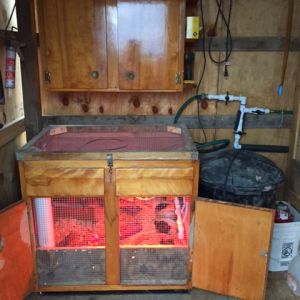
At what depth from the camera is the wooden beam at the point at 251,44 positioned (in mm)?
2174

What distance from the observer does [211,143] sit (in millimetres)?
2346

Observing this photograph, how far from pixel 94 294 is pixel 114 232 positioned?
44 cm

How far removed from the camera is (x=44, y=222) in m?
1.72

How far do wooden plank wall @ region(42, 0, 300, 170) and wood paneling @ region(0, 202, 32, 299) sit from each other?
0.95m

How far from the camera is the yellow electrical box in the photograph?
1.97m

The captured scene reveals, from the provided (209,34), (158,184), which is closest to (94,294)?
(158,184)

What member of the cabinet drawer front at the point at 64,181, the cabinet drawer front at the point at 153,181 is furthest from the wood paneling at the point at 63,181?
the cabinet drawer front at the point at 153,181

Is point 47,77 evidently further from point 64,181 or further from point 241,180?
point 241,180

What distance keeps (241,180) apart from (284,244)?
0.58 meters

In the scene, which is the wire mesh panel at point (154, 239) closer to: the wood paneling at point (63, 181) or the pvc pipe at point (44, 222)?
the wood paneling at point (63, 181)

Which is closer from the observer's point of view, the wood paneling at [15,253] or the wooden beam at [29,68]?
the wood paneling at [15,253]

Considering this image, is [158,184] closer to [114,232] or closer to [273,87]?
[114,232]

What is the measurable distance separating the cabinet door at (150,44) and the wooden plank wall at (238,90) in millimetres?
295

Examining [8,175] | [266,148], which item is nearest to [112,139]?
[8,175]
